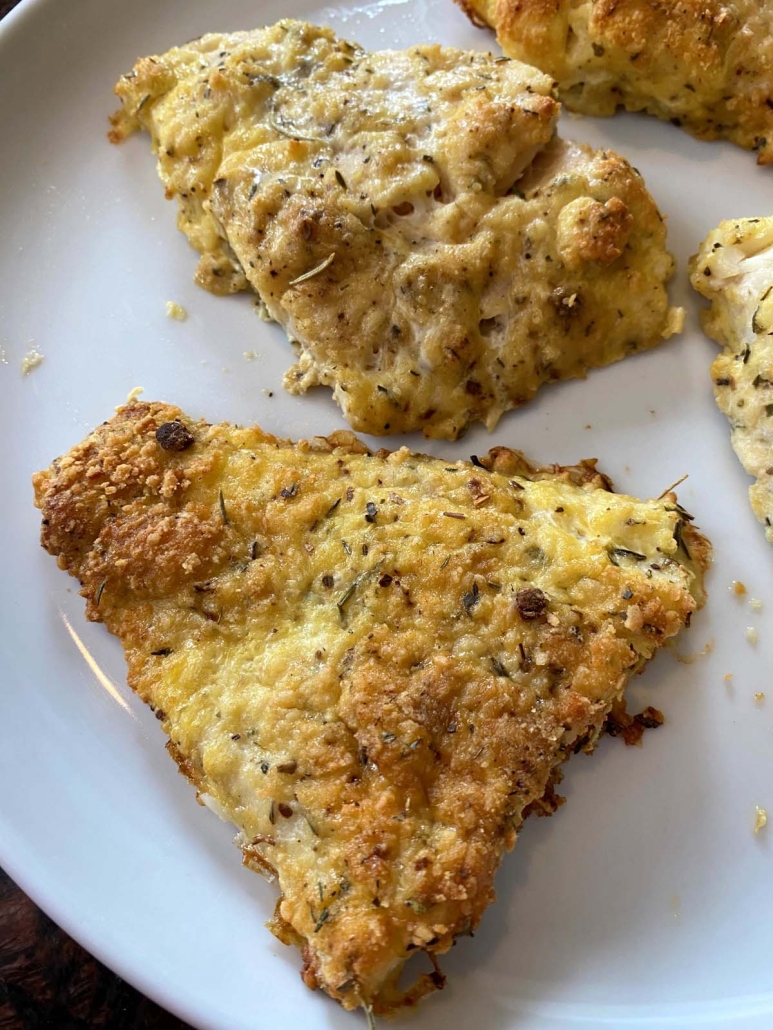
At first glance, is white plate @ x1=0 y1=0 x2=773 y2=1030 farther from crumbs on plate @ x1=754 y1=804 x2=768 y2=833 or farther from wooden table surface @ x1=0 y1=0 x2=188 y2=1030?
wooden table surface @ x1=0 y1=0 x2=188 y2=1030

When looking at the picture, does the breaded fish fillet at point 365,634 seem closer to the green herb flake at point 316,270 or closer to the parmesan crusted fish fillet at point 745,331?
the parmesan crusted fish fillet at point 745,331

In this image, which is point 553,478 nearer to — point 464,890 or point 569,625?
point 569,625

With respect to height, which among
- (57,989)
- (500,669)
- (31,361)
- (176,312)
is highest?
(31,361)

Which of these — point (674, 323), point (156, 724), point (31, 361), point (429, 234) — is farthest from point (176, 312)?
point (674, 323)

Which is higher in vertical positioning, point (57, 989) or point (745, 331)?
point (745, 331)

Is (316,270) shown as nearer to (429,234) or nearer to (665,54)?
(429,234)

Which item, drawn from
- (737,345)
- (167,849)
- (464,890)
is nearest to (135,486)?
(167,849)
